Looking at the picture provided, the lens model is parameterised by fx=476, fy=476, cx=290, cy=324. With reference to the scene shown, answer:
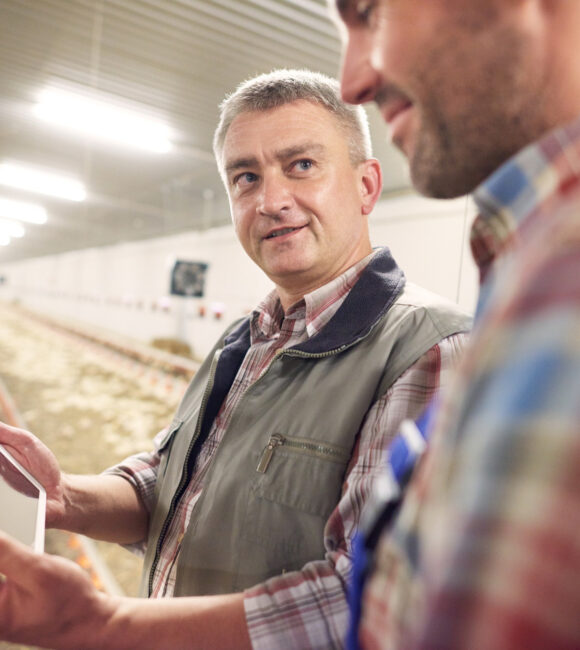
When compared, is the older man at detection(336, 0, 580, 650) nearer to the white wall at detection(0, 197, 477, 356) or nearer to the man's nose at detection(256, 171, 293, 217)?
the man's nose at detection(256, 171, 293, 217)

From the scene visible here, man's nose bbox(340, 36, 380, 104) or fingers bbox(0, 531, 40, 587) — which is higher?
man's nose bbox(340, 36, 380, 104)

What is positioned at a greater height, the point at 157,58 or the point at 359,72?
the point at 157,58

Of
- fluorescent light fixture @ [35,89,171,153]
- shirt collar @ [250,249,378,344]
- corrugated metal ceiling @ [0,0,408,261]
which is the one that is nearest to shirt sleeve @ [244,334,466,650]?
shirt collar @ [250,249,378,344]

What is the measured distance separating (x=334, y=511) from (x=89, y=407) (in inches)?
219

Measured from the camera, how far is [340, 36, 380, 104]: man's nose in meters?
0.60

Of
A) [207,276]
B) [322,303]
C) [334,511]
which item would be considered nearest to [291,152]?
[322,303]

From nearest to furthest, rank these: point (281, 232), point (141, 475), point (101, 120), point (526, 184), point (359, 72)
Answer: point (526, 184) < point (359, 72) < point (281, 232) < point (141, 475) < point (101, 120)

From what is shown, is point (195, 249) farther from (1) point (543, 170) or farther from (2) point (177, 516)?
(1) point (543, 170)

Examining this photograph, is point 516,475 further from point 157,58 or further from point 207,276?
point 207,276

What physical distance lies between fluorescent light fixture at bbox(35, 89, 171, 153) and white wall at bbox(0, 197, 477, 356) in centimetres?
269

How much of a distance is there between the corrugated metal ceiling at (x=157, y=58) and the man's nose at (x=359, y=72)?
1.96m

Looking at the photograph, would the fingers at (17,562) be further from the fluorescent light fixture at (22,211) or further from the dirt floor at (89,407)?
the fluorescent light fixture at (22,211)

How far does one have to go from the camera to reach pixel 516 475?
26 centimetres

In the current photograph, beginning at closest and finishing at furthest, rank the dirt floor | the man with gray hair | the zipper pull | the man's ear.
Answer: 1. the man with gray hair
2. the zipper pull
3. the man's ear
4. the dirt floor
